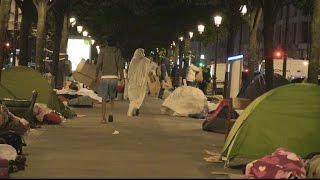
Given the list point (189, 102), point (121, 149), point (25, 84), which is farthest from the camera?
point (189, 102)

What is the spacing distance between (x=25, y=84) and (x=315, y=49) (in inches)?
287

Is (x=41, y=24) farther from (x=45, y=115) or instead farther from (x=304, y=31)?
(x=304, y=31)

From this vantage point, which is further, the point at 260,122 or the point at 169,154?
the point at 169,154

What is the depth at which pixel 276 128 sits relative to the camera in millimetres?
10672

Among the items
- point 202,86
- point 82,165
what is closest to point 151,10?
point 202,86

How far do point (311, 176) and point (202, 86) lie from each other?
25.8 meters

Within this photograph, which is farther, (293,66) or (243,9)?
(293,66)

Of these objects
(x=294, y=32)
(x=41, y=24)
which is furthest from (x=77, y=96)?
(x=294, y=32)

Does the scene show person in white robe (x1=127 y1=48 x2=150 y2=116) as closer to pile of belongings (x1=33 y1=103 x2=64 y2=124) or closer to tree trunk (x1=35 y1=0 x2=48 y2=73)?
pile of belongings (x1=33 y1=103 x2=64 y2=124)

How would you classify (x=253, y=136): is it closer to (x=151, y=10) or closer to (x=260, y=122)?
(x=260, y=122)

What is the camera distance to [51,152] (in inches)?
443

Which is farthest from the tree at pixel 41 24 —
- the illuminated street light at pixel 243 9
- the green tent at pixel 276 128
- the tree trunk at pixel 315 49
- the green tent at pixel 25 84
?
the green tent at pixel 276 128

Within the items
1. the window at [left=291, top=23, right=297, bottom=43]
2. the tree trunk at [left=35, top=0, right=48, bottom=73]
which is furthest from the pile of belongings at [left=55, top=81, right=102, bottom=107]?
the window at [left=291, top=23, right=297, bottom=43]

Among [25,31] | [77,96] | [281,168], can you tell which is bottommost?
[281,168]
